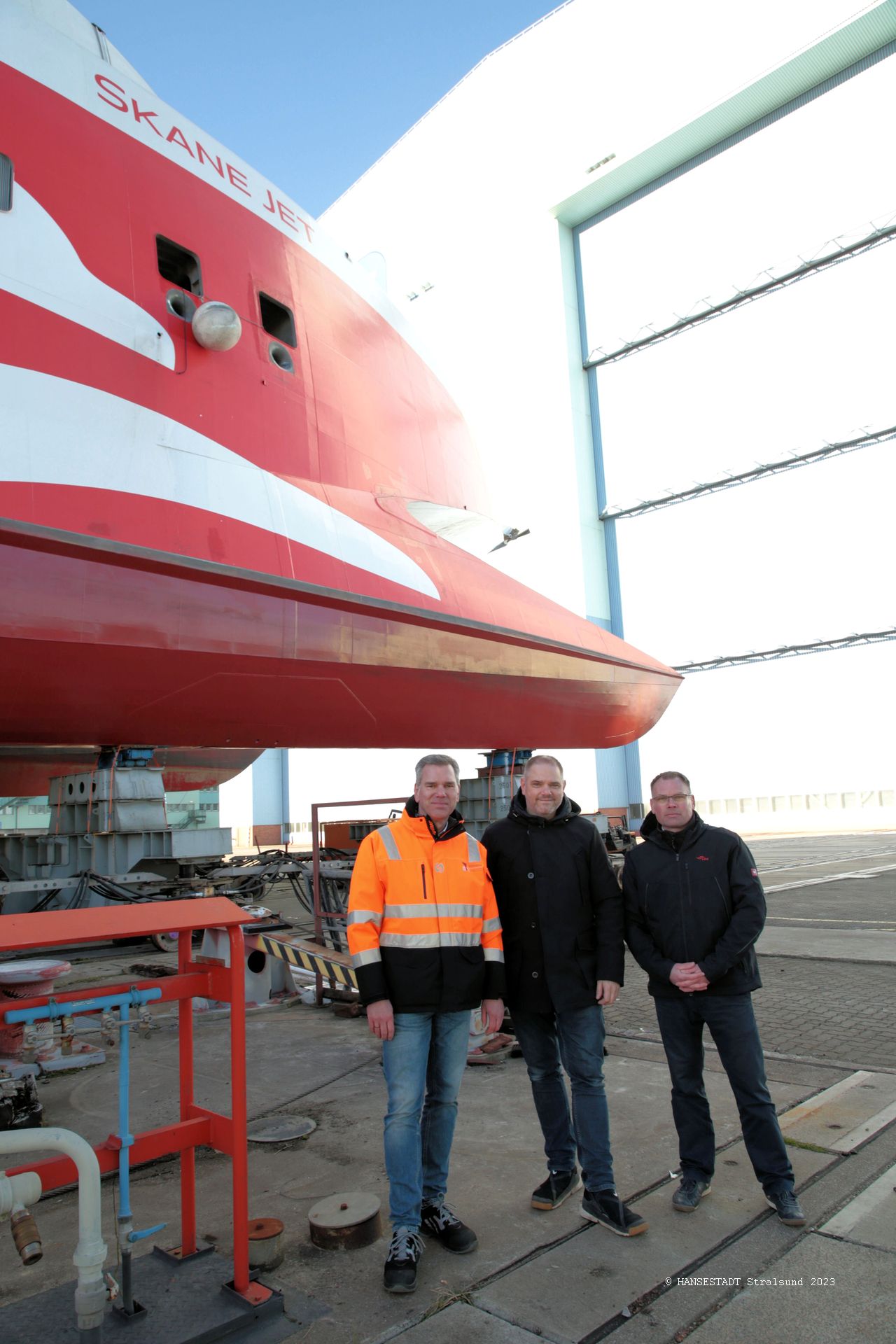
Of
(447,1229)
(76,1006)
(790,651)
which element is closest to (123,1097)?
(76,1006)

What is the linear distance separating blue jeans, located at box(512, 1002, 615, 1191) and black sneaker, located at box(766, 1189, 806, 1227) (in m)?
0.56

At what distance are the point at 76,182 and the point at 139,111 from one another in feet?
4.72

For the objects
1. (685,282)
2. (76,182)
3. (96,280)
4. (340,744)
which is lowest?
(340,744)

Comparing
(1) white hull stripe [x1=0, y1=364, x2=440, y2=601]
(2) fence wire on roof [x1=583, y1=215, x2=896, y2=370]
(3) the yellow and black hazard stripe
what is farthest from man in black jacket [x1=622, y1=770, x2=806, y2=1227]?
(2) fence wire on roof [x1=583, y1=215, x2=896, y2=370]

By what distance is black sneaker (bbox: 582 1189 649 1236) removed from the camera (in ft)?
9.52

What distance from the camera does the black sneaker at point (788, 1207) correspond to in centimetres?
289

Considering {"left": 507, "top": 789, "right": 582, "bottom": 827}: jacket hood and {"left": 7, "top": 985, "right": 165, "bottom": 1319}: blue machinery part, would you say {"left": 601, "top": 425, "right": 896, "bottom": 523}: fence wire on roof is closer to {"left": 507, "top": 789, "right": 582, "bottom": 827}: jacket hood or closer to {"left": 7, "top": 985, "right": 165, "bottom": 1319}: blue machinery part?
{"left": 507, "top": 789, "right": 582, "bottom": 827}: jacket hood

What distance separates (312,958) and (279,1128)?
6.63 feet

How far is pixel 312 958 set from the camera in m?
6.00

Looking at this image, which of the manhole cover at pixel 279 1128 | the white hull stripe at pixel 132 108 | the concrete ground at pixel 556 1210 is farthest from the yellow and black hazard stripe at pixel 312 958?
the white hull stripe at pixel 132 108

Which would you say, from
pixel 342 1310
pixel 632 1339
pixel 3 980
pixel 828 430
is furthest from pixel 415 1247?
pixel 828 430

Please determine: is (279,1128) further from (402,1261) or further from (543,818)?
(543,818)

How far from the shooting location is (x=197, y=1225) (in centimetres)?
305

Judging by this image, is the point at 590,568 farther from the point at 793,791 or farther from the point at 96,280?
the point at 96,280
